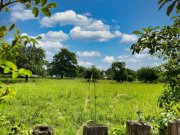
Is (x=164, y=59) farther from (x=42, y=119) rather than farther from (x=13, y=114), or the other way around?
(x=13, y=114)

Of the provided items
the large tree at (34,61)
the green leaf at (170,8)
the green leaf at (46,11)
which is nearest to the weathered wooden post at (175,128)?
the green leaf at (170,8)

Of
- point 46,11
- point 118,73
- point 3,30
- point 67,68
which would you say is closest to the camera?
point 3,30

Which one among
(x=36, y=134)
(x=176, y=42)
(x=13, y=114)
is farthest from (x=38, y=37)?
(x=13, y=114)

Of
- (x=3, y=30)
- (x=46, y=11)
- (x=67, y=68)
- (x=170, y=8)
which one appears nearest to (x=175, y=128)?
(x=170, y=8)

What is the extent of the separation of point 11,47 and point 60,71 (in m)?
99.9

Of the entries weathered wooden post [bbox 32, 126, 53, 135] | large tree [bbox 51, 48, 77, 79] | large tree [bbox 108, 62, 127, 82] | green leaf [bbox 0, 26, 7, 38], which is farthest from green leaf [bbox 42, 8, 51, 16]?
large tree [bbox 51, 48, 77, 79]

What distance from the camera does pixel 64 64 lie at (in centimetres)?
10244

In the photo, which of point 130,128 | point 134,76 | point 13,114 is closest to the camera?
point 130,128

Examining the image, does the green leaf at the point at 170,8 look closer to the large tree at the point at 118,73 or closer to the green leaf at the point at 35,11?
the green leaf at the point at 35,11

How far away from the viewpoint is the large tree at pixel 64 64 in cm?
10106

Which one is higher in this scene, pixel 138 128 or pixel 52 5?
pixel 52 5

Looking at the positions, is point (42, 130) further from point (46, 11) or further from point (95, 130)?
point (46, 11)

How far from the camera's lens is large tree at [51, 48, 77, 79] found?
101062mm

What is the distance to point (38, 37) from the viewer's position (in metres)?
1.98
